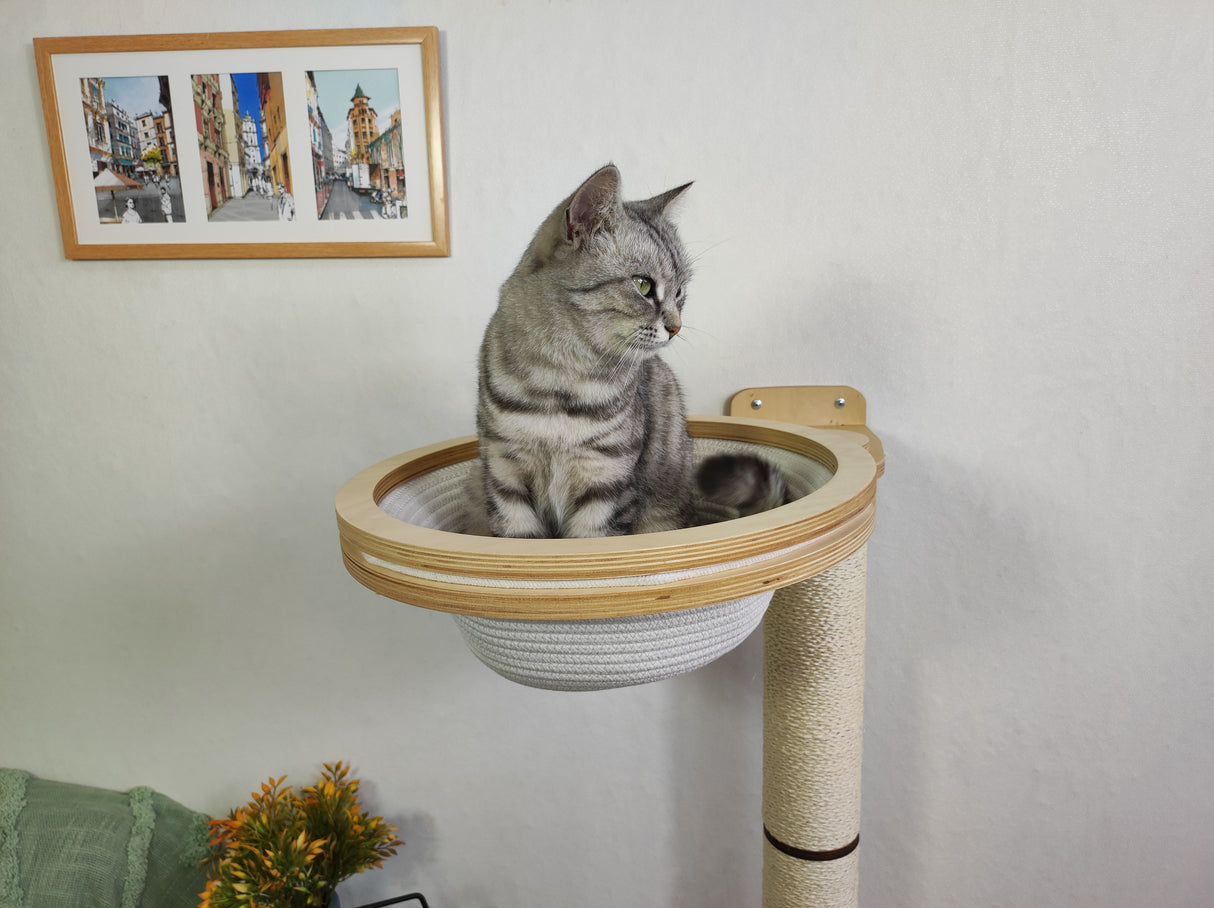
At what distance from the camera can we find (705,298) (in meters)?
1.22

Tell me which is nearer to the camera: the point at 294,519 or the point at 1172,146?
the point at 1172,146

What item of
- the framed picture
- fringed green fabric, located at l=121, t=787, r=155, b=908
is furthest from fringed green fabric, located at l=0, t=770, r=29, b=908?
the framed picture

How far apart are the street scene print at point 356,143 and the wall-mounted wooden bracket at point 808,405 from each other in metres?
0.67

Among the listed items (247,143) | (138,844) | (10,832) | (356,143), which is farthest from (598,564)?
(10,832)

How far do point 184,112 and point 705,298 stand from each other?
3.01 feet

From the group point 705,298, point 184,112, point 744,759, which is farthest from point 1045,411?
point 184,112

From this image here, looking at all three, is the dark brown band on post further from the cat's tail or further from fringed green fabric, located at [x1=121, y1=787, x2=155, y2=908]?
fringed green fabric, located at [x1=121, y1=787, x2=155, y2=908]

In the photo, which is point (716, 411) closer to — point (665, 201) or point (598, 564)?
point (665, 201)

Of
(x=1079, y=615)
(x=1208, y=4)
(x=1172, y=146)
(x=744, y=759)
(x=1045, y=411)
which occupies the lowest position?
(x=744, y=759)

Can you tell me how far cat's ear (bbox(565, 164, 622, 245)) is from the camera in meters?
0.73

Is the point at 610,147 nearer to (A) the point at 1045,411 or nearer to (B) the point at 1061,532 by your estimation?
(A) the point at 1045,411

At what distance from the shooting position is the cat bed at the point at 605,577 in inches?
22.9

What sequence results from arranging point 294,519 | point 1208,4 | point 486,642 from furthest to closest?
1. point 294,519
2. point 1208,4
3. point 486,642

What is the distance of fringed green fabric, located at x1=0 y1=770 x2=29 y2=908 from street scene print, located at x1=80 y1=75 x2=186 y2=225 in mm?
1057
